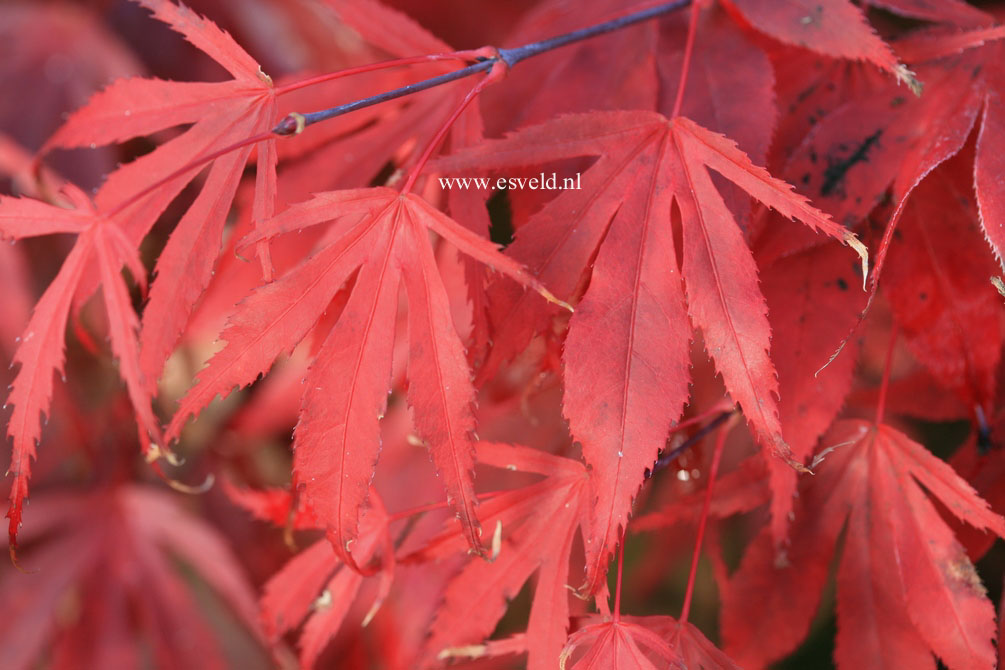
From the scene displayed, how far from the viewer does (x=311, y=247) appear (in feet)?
1.87

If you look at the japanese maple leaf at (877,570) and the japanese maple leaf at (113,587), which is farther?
the japanese maple leaf at (113,587)

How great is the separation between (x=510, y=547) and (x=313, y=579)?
0.18m

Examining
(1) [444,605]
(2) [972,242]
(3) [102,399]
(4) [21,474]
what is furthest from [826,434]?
(3) [102,399]

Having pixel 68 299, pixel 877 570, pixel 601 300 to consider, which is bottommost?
pixel 877 570

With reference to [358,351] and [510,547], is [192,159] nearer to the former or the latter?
[358,351]

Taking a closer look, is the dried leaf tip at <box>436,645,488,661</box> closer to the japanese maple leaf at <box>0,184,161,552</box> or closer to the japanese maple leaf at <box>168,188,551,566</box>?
the japanese maple leaf at <box>168,188,551,566</box>

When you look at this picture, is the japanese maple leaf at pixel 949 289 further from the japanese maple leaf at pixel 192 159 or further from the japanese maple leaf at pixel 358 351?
the japanese maple leaf at pixel 192 159

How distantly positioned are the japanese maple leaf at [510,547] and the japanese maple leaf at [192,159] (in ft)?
0.70

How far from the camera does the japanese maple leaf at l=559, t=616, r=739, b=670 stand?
0.39 m

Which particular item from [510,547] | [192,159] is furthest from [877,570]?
[192,159]

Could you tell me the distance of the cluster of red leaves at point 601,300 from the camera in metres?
0.39

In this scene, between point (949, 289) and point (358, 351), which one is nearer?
point (358, 351)

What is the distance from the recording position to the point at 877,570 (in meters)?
0.48

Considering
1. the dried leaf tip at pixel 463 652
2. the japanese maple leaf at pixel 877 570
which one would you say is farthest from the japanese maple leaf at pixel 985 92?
the dried leaf tip at pixel 463 652
